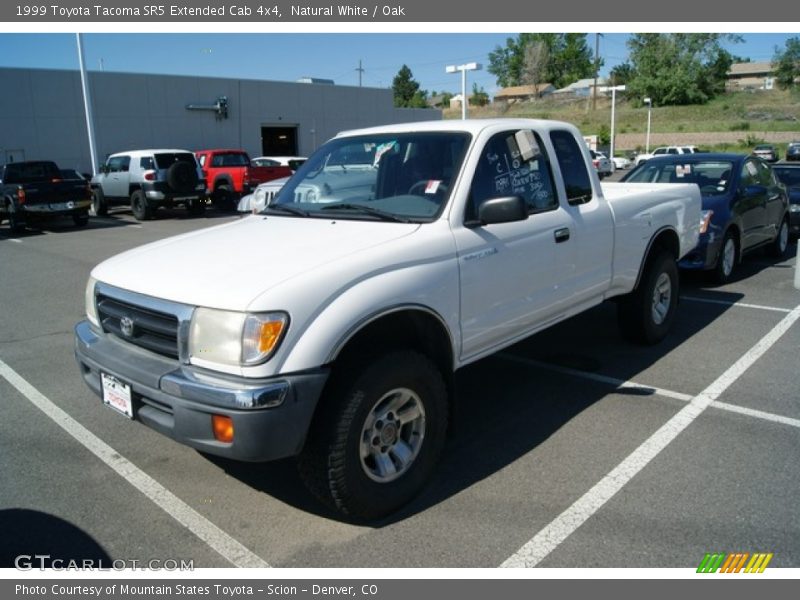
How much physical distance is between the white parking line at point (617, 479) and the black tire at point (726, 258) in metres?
3.06

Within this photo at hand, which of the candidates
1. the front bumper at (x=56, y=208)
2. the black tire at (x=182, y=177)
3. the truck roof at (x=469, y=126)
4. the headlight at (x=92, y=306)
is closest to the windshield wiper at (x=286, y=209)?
the truck roof at (x=469, y=126)

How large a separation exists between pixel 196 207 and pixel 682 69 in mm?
79818

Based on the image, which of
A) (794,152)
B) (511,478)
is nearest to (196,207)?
(511,478)

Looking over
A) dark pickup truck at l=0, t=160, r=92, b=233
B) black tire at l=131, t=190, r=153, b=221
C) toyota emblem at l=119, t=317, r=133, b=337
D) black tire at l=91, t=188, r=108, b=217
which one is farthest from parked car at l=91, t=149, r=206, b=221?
toyota emblem at l=119, t=317, r=133, b=337

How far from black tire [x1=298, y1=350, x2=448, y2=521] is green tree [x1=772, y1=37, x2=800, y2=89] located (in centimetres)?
10813

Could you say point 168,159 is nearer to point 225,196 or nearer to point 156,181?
point 156,181

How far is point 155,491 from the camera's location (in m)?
3.70

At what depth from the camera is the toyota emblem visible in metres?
3.36

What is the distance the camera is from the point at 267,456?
2.89 metres

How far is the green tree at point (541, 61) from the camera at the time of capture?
110 m

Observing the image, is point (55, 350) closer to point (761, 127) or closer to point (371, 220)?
point (371, 220)

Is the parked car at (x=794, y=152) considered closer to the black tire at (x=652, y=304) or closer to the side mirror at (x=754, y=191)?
the side mirror at (x=754, y=191)

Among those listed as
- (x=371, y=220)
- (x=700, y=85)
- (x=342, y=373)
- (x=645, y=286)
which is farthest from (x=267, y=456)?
(x=700, y=85)

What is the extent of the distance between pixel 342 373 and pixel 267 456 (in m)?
0.51
